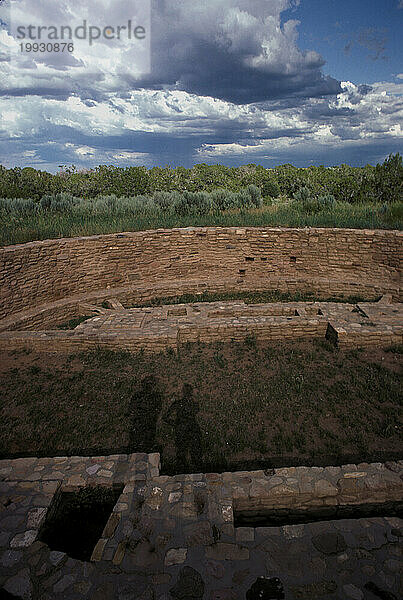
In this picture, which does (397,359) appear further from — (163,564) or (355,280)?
(163,564)

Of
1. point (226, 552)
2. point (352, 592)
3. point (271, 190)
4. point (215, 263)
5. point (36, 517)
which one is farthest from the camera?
Result: point (271, 190)

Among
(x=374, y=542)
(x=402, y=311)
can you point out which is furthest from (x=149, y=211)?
(x=374, y=542)

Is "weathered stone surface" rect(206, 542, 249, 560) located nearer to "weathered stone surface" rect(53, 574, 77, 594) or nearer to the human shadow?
"weathered stone surface" rect(53, 574, 77, 594)

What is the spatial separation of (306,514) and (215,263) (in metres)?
7.73

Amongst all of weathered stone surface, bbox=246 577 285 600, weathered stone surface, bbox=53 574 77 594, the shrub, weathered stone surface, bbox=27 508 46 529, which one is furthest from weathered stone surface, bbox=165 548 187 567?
the shrub

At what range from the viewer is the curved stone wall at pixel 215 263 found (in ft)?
29.8

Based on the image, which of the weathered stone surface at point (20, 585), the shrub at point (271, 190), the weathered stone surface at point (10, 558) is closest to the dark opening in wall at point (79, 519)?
the weathered stone surface at point (10, 558)

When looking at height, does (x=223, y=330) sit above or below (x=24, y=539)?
above

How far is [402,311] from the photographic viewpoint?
7.61m

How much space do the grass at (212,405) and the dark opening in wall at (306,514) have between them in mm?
627

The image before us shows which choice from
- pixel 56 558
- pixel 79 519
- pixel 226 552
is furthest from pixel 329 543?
pixel 79 519

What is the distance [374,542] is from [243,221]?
9432 millimetres

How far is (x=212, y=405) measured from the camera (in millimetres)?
5262

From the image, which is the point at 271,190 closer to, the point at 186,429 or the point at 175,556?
the point at 186,429
